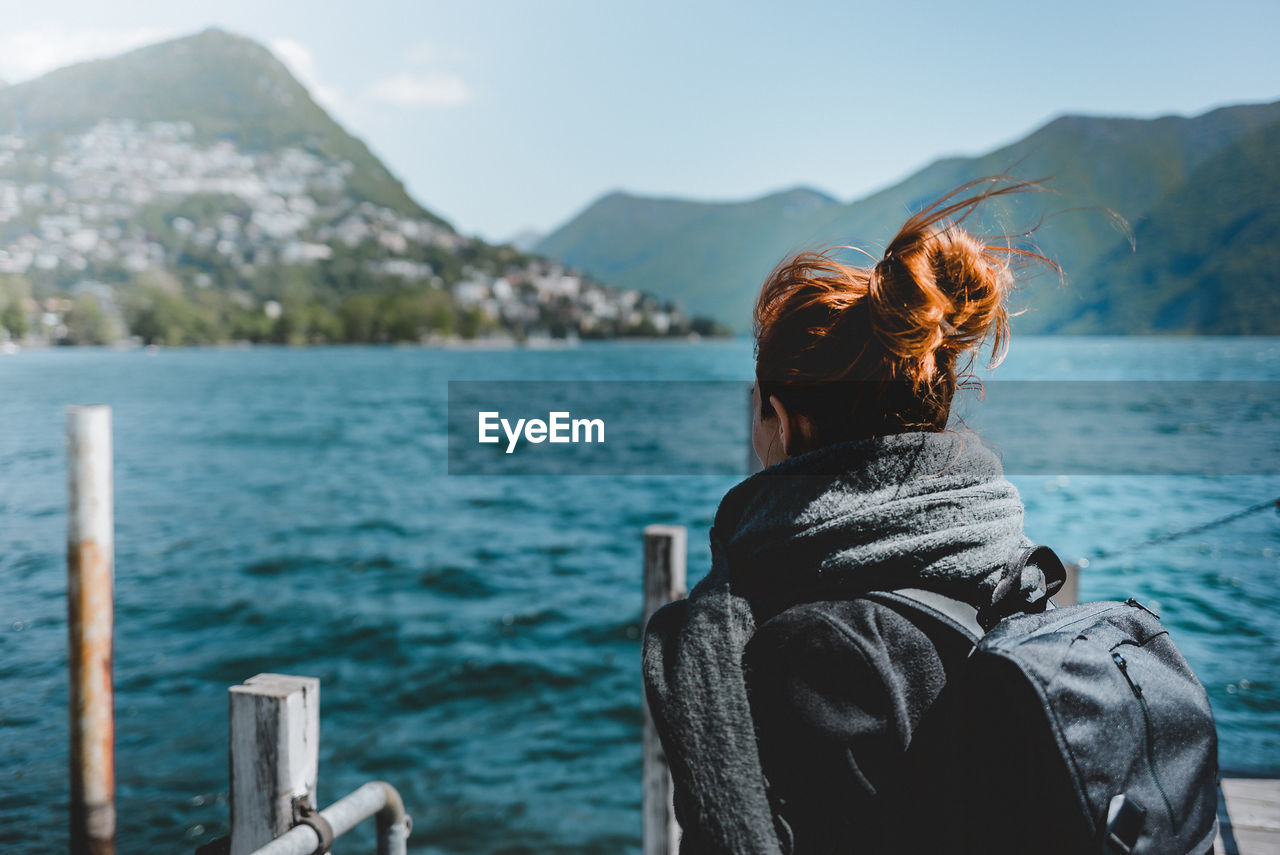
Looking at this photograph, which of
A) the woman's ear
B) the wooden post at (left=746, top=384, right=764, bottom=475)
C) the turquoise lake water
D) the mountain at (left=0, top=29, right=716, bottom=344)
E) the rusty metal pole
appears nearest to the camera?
the woman's ear

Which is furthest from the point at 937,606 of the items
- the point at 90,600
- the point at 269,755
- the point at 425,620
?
the point at 425,620

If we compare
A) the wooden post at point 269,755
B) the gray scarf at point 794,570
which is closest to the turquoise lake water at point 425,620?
the wooden post at point 269,755

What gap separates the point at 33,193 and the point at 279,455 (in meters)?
126

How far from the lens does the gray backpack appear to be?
1265 millimetres

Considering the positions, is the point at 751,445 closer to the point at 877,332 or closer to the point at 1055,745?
the point at 877,332

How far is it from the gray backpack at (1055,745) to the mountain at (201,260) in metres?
140

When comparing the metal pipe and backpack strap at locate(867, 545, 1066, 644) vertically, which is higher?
backpack strap at locate(867, 545, 1066, 644)

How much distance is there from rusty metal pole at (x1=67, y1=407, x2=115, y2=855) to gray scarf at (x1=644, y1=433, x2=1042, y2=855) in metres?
5.08

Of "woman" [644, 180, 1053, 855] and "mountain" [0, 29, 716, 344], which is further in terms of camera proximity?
"mountain" [0, 29, 716, 344]

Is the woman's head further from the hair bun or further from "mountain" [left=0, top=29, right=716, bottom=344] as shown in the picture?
"mountain" [left=0, top=29, right=716, bottom=344]

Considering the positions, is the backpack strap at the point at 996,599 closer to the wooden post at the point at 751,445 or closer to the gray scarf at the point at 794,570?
the gray scarf at the point at 794,570

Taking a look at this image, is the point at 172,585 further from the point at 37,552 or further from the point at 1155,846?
the point at 1155,846

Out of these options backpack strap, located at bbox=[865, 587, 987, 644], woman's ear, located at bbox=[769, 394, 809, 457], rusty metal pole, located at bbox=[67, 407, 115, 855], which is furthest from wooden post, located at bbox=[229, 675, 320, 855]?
rusty metal pole, located at bbox=[67, 407, 115, 855]

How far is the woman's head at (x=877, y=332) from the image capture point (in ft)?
4.79
